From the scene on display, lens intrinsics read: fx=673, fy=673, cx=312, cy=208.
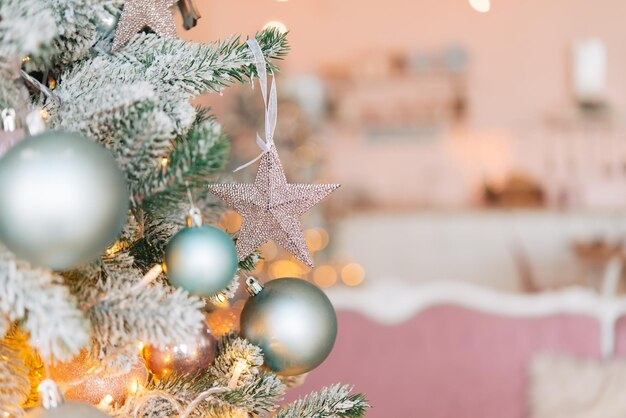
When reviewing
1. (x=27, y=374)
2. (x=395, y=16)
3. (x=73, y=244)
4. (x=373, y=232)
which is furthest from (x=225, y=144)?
(x=395, y=16)

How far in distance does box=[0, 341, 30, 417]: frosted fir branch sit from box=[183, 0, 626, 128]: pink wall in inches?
168

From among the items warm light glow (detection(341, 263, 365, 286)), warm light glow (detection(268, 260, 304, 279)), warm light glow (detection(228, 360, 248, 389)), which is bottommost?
warm light glow (detection(341, 263, 365, 286))

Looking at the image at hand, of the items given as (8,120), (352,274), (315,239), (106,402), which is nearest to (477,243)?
(352,274)

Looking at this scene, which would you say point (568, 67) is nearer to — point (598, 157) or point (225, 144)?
point (598, 157)

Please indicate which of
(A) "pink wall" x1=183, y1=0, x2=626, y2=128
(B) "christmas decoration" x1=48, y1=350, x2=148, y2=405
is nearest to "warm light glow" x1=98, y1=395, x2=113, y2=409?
(B) "christmas decoration" x1=48, y1=350, x2=148, y2=405

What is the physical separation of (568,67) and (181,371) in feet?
15.3

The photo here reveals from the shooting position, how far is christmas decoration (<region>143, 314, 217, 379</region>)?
51 centimetres

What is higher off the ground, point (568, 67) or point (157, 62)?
point (157, 62)

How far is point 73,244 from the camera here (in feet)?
1.06

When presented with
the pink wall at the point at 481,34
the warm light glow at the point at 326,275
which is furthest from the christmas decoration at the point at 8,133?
the pink wall at the point at 481,34

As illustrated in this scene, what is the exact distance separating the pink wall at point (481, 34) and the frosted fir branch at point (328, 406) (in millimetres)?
4217

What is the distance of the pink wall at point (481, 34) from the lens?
15.1ft

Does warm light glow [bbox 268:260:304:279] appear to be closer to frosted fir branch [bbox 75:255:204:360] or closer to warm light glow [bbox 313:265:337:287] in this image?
warm light glow [bbox 313:265:337:287]

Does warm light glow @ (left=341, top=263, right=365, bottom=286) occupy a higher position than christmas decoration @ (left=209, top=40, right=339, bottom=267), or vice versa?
christmas decoration @ (left=209, top=40, right=339, bottom=267)
